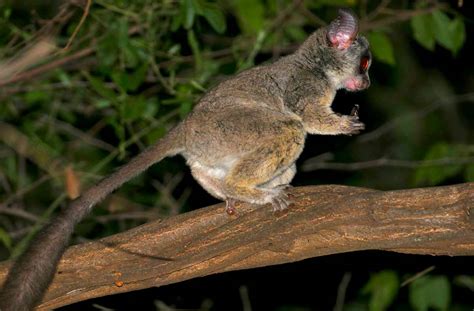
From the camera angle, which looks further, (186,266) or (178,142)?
(178,142)

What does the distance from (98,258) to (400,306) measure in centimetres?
455

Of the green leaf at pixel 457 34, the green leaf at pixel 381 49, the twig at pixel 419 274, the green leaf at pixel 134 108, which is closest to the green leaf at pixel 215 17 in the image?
the green leaf at pixel 134 108

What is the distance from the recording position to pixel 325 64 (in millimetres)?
6285

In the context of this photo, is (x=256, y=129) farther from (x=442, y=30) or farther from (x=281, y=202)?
(x=442, y=30)

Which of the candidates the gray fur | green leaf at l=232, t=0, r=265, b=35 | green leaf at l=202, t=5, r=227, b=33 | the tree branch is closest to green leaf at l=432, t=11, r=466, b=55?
the gray fur

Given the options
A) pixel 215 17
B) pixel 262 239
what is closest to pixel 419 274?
pixel 262 239

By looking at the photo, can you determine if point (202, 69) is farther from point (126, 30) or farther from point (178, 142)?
point (178, 142)

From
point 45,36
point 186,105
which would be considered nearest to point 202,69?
point 186,105

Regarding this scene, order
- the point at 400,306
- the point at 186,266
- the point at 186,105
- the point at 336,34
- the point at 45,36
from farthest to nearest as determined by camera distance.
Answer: the point at 400,306
the point at 45,36
the point at 186,105
the point at 336,34
the point at 186,266

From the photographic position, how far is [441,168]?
23.1 feet

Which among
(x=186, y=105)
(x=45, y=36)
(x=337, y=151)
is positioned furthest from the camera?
(x=337, y=151)

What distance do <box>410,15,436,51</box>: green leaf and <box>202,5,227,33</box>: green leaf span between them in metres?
1.63

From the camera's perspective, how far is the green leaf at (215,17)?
22.3ft

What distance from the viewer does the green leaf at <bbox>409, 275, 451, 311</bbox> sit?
256 inches
